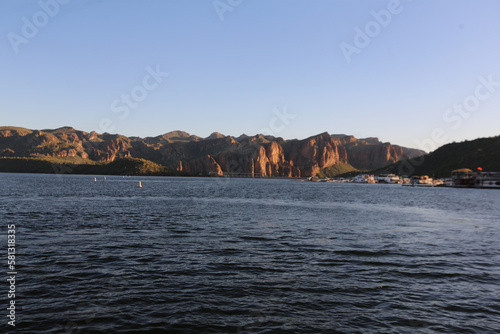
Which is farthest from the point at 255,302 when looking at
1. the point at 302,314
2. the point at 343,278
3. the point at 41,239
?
the point at 41,239

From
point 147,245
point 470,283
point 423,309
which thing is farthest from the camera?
point 147,245

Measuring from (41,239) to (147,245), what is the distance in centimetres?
1057

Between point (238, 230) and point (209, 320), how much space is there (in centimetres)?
2496

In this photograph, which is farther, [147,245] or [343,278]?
[147,245]

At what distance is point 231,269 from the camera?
21.6m

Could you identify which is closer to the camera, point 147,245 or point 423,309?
point 423,309

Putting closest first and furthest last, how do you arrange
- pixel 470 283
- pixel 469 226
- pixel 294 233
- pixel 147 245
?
pixel 470 283 → pixel 147 245 → pixel 294 233 → pixel 469 226

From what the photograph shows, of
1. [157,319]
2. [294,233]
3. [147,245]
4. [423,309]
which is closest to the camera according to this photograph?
[157,319]

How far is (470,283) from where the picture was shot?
19.9 meters

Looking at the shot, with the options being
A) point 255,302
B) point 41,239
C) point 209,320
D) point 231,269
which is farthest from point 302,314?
point 41,239

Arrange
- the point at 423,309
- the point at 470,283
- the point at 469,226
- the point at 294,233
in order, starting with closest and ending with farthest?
the point at 423,309 < the point at 470,283 < the point at 294,233 < the point at 469,226

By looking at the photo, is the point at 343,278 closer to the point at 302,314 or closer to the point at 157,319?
the point at 302,314

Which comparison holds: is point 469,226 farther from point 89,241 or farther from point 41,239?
point 41,239

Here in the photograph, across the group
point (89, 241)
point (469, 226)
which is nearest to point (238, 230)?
point (89, 241)
